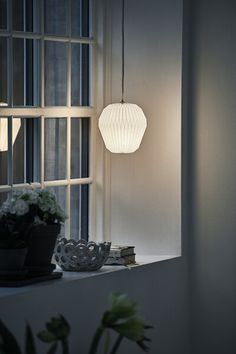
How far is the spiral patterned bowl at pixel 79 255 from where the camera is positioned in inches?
220

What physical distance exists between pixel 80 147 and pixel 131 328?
8.95 feet

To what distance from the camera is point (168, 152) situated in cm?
621

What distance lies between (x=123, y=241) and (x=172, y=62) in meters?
1.22

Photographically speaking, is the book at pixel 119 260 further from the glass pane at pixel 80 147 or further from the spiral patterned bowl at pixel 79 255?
the glass pane at pixel 80 147

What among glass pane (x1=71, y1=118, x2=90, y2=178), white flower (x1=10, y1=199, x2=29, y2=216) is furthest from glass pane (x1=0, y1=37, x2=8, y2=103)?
white flower (x1=10, y1=199, x2=29, y2=216)

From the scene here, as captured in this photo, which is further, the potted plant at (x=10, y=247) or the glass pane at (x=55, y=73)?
the glass pane at (x=55, y=73)

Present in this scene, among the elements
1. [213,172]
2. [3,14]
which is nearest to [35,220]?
[3,14]

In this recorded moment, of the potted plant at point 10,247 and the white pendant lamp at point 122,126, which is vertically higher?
the white pendant lamp at point 122,126

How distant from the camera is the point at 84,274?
18.1 ft

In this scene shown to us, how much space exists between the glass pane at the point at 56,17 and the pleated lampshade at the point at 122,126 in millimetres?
569

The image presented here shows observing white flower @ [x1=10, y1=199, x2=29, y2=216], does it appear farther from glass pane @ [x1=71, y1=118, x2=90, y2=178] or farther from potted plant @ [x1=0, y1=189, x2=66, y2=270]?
glass pane @ [x1=71, y1=118, x2=90, y2=178]

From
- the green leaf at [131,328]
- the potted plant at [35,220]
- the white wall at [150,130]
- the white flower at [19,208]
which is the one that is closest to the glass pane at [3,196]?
the potted plant at [35,220]

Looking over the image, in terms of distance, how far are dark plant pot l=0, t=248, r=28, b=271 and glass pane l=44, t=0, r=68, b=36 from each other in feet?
5.10

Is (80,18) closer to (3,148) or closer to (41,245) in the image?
(3,148)
